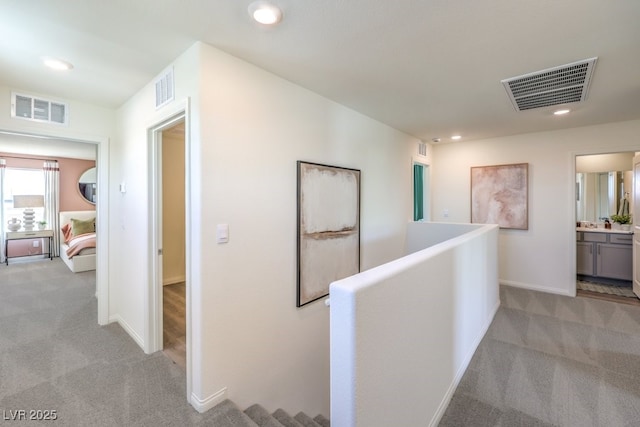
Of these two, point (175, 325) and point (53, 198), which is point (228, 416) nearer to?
point (175, 325)

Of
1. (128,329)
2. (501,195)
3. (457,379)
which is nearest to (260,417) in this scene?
(457,379)

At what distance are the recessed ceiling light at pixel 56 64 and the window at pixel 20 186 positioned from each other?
19.2 ft

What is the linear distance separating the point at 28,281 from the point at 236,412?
4960 millimetres

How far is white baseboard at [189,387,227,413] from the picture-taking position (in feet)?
5.88

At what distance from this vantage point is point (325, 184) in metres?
2.76

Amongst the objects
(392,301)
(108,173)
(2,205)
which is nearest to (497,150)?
(392,301)

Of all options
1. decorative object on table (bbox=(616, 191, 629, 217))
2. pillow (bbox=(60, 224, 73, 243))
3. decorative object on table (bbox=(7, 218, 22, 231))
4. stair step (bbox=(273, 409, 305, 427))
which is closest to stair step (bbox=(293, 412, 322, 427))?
stair step (bbox=(273, 409, 305, 427))

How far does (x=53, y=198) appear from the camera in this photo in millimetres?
6402

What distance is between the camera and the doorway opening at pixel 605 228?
427 cm

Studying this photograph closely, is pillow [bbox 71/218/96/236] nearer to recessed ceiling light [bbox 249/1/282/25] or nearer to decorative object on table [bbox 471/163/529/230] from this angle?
recessed ceiling light [bbox 249/1/282/25]

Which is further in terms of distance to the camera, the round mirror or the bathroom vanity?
the round mirror

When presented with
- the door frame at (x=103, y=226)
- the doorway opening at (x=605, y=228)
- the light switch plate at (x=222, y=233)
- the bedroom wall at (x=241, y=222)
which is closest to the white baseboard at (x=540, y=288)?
the doorway opening at (x=605, y=228)

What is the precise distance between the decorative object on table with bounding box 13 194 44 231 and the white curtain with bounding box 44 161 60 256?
0.13 metres

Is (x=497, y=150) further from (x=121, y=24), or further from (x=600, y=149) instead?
(x=121, y=24)
